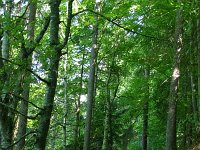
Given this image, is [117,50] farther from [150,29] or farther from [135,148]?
[135,148]

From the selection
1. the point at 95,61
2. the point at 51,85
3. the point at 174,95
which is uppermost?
the point at 95,61

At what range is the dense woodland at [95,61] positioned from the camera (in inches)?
203

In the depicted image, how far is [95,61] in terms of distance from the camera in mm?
14844

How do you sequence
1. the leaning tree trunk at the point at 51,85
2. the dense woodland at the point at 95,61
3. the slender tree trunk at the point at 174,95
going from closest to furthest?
the leaning tree trunk at the point at 51,85, the dense woodland at the point at 95,61, the slender tree trunk at the point at 174,95

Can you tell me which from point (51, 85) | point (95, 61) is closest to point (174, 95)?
point (95, 61)

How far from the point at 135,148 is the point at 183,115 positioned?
50.3 ft

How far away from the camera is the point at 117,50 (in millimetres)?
16516

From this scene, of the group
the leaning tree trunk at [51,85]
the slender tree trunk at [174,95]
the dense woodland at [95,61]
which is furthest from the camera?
the slender tree trunk at [174,95]

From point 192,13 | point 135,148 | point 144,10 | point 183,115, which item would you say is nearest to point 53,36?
point 192,13

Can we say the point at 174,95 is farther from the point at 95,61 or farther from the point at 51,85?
the point at 51,85

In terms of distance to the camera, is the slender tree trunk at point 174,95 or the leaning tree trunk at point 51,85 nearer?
the leaning tree trunk at point 51,85

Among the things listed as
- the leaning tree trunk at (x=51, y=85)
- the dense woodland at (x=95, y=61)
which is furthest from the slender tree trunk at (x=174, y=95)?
the leaning tree trunk at (x=51, y=85)

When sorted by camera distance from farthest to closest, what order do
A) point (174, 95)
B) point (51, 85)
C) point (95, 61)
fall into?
point (95, 61) < point (174, 95) < point (51, 85)

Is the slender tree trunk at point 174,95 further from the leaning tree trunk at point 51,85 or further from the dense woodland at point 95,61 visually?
the leaning tree trunk at point 51,85
